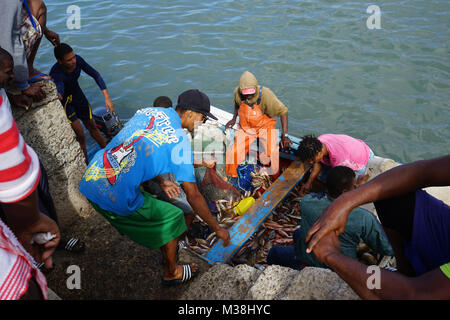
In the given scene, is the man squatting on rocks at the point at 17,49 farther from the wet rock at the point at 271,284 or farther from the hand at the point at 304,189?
the hand at the point at 304,189

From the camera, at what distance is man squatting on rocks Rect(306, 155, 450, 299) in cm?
178

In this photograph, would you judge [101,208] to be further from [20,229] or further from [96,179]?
[20,229]

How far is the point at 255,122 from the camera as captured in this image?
6.80 m

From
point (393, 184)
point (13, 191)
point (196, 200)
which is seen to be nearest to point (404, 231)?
point (393, 184)

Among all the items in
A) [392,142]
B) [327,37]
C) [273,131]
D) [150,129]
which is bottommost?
[392,142]

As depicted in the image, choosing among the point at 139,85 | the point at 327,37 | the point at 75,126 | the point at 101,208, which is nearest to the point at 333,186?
the point at 101,208

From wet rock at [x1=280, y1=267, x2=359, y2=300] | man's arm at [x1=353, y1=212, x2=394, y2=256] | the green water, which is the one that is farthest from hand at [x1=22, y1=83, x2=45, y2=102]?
the green water

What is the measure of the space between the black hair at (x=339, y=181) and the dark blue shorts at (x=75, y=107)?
17.5 feet

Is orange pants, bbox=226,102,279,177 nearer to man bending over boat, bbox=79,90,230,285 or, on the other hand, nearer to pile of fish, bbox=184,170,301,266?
pile of fish, bbox=184,170,301,266

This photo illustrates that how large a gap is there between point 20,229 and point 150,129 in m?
1.56

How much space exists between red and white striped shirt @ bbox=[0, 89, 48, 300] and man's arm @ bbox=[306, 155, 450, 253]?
1686 mm

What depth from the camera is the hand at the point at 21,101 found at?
12.1ft

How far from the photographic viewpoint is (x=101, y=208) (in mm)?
3477

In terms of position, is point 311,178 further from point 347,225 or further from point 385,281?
point 385,281
